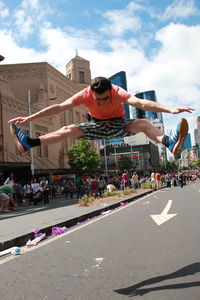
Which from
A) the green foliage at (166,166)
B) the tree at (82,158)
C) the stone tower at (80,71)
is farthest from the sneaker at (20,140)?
the green foliage at (166,166)

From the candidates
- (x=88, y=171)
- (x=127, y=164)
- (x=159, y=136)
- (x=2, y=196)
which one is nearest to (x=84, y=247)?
(x=159, y=136)

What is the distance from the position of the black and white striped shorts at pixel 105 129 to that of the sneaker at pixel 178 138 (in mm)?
908

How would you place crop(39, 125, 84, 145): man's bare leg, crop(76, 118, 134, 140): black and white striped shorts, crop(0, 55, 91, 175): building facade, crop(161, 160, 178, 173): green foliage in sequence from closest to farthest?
crop(76, 118, 134, 140): black and white striped shorts, crop(39, 125, 84, 145): man's bare leg, crop(0, 55, 91, 175): building facade, crop(161, 160, 178, 173): green foliage

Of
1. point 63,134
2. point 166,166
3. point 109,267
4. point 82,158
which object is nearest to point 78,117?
point 82,158

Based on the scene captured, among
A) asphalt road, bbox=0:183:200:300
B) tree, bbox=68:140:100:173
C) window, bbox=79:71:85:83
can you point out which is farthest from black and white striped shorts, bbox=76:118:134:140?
window, bbox=79:71:85:83

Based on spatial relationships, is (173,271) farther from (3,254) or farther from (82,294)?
(3,254)

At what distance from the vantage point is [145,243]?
6129 millimetres

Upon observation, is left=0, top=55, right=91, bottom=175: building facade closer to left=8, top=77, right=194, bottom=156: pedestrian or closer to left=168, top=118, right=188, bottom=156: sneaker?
left=8, top=77, right=194, bottom=156: pedestrian

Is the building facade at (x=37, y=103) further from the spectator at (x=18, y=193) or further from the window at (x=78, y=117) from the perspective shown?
the spectator at (x=18, y=193)

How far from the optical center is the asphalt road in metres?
3.63

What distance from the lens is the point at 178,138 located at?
468cm

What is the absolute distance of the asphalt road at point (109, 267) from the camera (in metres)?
3.63

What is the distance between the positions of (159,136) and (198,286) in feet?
7.72

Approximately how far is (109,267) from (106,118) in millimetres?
2304
